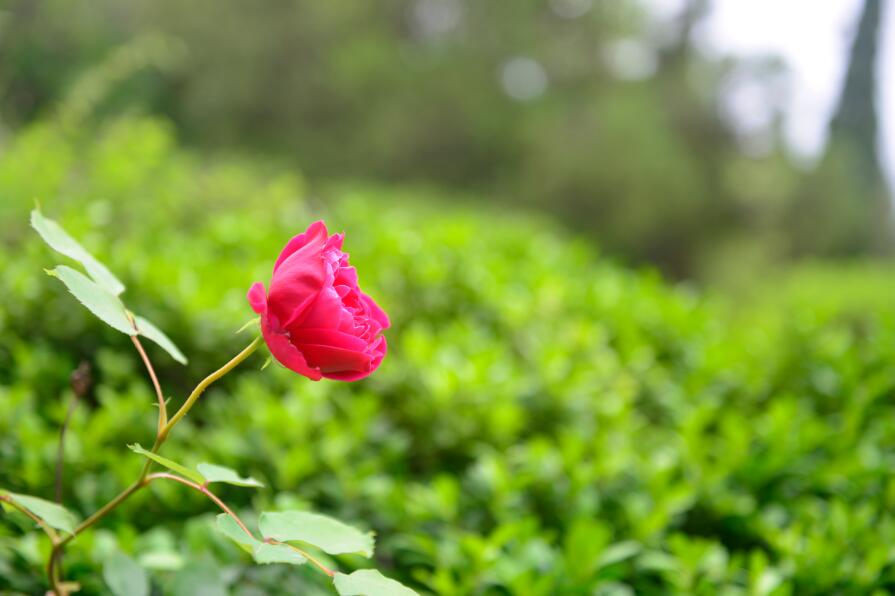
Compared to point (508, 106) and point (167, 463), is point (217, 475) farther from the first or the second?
point (508, 106)

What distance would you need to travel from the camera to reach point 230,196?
490 cm

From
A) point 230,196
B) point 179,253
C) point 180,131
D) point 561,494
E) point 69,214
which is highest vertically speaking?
point 180,131

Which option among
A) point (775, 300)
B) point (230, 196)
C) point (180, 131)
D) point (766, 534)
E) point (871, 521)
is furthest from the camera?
point (180, 131)

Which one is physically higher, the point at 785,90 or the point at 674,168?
the point at 785,90

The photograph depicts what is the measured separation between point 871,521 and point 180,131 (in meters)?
16.1

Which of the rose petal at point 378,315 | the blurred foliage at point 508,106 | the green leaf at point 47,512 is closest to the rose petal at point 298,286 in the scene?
the rose petal at point 378,315

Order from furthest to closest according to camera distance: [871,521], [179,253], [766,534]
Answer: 1. [179,253]
2. [871,521]
3. [766,534]

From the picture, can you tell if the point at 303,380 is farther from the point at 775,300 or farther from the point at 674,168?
the point at 674,168

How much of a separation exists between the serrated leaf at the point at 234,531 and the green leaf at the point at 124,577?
307 millimetres

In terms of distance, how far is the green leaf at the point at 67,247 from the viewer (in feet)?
3.02

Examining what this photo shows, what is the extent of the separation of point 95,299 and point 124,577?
404mm

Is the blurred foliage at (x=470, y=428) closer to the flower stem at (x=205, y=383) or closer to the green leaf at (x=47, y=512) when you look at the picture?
the green leaf at (x=47, y=512)

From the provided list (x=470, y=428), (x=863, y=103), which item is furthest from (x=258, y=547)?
(x=863, y=103)

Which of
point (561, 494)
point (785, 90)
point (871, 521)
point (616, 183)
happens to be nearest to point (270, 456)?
point (561, 494)
